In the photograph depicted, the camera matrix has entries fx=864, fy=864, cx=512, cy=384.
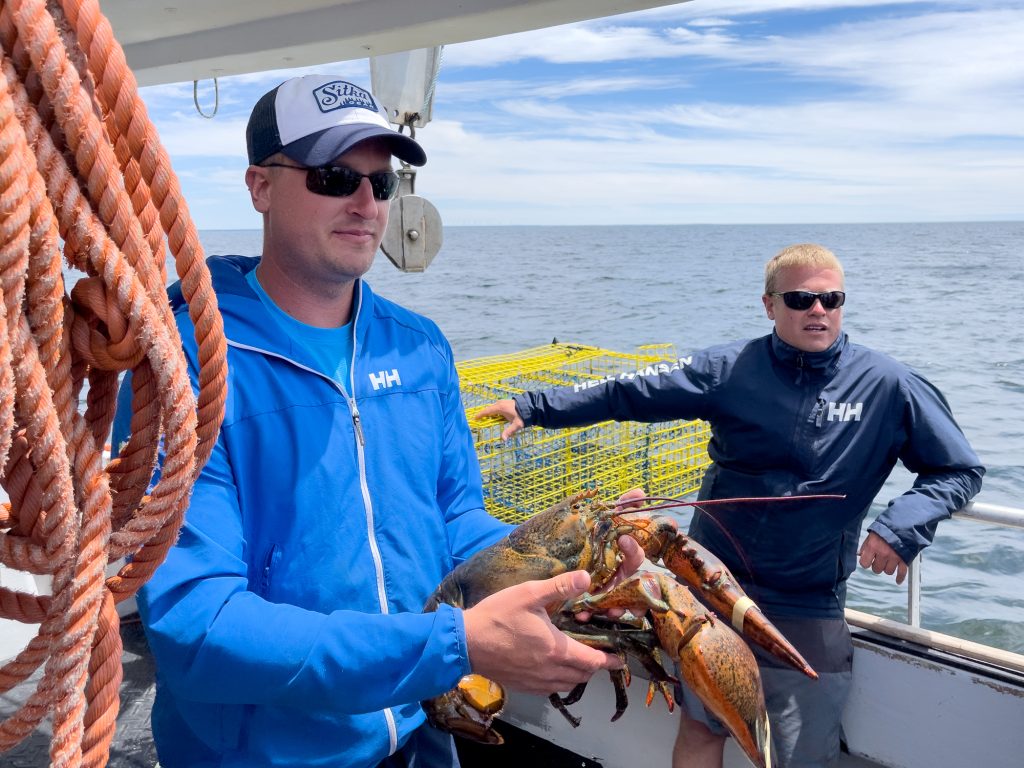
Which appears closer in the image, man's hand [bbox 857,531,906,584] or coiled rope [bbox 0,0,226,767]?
coiled rope [bbox 0,0,226,767]

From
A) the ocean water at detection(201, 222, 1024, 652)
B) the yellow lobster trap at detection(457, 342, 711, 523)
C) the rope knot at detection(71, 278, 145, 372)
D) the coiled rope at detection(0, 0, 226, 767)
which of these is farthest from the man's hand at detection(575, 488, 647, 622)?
the ocean water at detection(201, 222, 1024, 652)

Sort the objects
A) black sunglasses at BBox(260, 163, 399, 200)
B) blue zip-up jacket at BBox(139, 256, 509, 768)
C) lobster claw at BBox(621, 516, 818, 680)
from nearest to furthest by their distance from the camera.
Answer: blue zip-up jacket at BBox(139, 256, 509, 768)
black sunglasses at BBox(260, 163, 399, 200)
lobster claw at BBox(621, 516, 818, 680)

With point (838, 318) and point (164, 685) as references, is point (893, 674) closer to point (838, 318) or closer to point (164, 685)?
point (838, 318)

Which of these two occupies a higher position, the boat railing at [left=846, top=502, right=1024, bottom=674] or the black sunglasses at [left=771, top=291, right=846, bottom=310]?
the black sunglasses at [left=771, top=291, right=846, bottom=310]

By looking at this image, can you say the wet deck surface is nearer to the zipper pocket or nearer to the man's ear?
the zipper pocket

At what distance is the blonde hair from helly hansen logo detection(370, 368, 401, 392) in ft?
6.49

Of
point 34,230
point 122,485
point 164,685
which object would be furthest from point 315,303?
point 34,230

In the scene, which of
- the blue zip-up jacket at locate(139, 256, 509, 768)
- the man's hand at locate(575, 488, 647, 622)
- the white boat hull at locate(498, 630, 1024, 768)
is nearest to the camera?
the blue zip-up jacket at locate(139, 256, 509, 768)

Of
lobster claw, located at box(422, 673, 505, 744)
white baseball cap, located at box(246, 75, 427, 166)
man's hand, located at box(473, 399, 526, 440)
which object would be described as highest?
white baseball cap, located at box(246, 75, 427, 166)

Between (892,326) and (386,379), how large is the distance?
939 inches

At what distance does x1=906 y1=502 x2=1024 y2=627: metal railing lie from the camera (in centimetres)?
297

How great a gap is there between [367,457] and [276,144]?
700mm

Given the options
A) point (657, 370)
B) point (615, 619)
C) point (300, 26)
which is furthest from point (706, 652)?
point (300, 26)

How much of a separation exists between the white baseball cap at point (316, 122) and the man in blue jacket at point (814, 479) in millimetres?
1863
